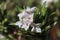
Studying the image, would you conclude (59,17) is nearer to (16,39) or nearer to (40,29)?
(40,29)

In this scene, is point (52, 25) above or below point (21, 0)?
below

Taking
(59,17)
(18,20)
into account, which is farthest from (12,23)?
(59,17)

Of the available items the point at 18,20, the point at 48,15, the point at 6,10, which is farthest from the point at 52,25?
the point at 6,10

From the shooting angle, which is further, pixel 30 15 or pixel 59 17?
pixel 59 17

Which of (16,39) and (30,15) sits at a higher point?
(30,15)

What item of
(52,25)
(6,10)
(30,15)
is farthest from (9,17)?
(52,25)

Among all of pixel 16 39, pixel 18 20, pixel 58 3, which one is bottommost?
pixel 16 39

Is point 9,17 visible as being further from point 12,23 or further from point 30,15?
point 30,15

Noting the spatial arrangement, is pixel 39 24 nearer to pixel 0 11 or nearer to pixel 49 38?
pixel 49 38

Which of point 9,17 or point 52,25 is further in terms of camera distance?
point 9,17
